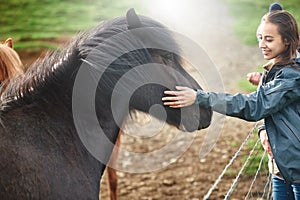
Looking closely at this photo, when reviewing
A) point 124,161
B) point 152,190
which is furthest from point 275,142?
point 124,161

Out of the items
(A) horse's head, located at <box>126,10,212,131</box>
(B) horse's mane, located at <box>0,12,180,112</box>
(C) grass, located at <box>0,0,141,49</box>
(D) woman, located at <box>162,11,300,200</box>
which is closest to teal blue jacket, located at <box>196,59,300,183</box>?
(D) woman, located at <box>162,11,300,200</box>

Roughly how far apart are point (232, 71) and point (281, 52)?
8.06 meters

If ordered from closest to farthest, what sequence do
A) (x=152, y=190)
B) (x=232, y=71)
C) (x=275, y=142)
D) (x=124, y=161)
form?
(x=275, y=142) → (x=152, y=190) → (x=124, y=161) → (x=232, y=71)

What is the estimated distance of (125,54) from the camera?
246 centimetres

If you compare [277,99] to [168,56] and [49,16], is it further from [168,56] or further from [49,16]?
[49,16]

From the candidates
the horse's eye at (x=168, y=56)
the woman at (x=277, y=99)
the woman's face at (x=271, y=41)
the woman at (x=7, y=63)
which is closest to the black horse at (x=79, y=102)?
the horse's eye at (x=168, y=56)

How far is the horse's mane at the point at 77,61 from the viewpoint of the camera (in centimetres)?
239

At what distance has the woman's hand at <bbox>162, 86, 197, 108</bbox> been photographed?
2.54 m

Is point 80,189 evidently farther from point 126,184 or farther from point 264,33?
point 126,184

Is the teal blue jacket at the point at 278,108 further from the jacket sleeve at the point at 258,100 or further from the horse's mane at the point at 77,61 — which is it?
the horse's mane at the point at 77,61

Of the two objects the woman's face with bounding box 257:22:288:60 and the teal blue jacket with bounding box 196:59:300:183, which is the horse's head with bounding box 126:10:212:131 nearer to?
the teal blue jacket with bounding box 196:59:300:183

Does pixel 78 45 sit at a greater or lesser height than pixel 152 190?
greater

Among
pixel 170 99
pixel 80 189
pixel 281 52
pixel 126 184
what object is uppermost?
pixel 281 52

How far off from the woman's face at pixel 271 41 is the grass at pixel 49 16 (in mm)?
11998
